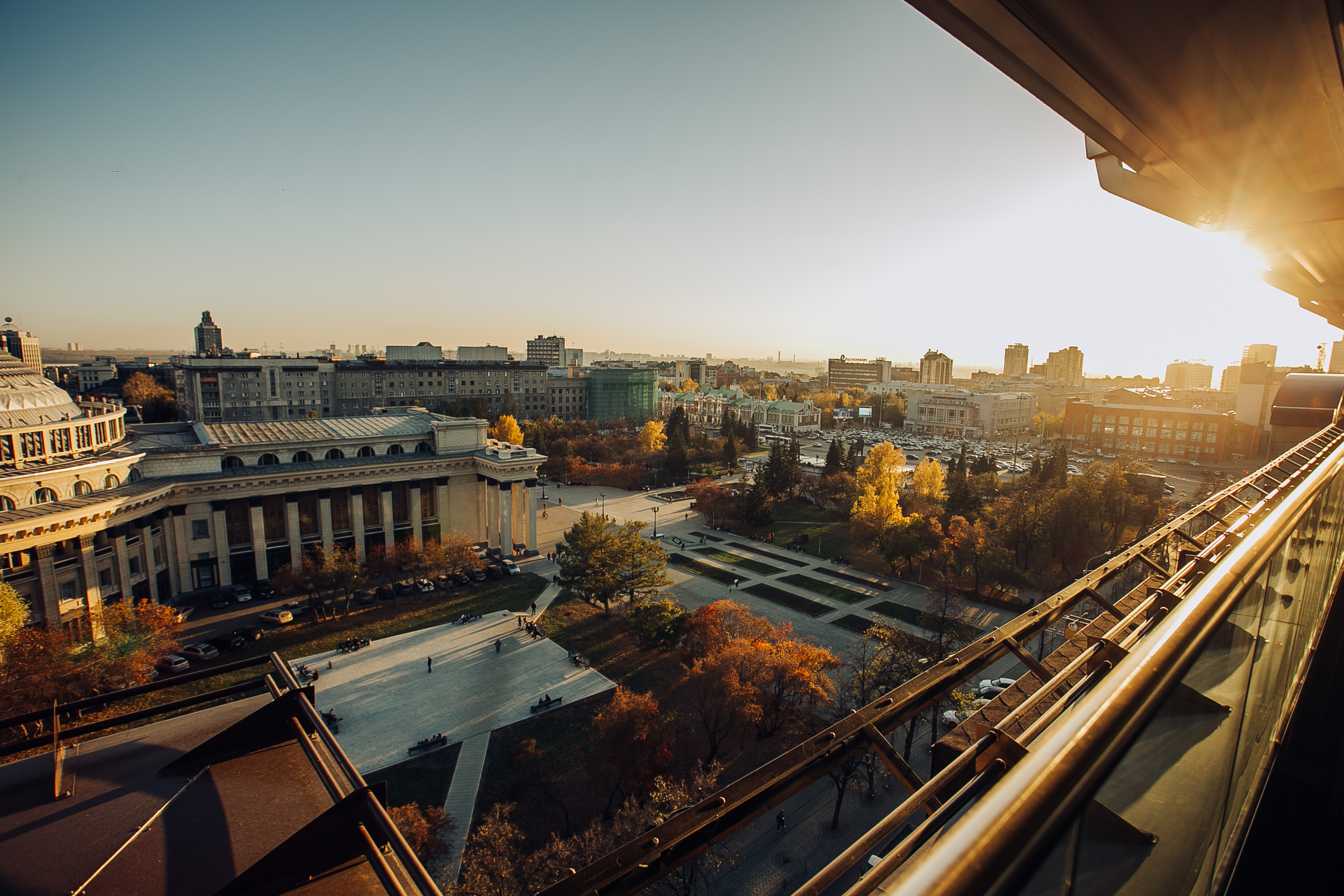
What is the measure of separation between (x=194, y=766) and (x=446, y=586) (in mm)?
19996

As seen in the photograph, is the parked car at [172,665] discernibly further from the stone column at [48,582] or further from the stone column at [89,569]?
the stone column at [89,569]

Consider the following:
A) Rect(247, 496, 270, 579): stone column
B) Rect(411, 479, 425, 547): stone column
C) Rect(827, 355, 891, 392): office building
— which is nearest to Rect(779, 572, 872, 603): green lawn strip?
Rect(411, 479, 425, 547): stone column

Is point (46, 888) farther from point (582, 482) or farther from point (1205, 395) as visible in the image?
point (1205, 395)

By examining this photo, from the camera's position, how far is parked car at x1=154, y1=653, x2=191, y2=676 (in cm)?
1509

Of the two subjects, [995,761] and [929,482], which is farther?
[929,482]

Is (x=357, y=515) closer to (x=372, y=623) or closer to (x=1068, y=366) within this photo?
(x=372, y=623)

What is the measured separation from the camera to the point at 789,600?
68.1 feet

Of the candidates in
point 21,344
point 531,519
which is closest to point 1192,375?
point 531,519

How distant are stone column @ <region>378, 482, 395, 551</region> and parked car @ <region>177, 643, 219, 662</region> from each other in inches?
330

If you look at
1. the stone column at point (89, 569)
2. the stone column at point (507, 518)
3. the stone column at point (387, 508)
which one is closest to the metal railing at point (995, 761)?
the stone column at point (89, 569)

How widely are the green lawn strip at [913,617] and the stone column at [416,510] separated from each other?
17457 millimetres

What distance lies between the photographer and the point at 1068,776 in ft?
2.13

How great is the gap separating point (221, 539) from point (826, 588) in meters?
21.0

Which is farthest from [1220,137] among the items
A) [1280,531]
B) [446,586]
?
[446,586]
